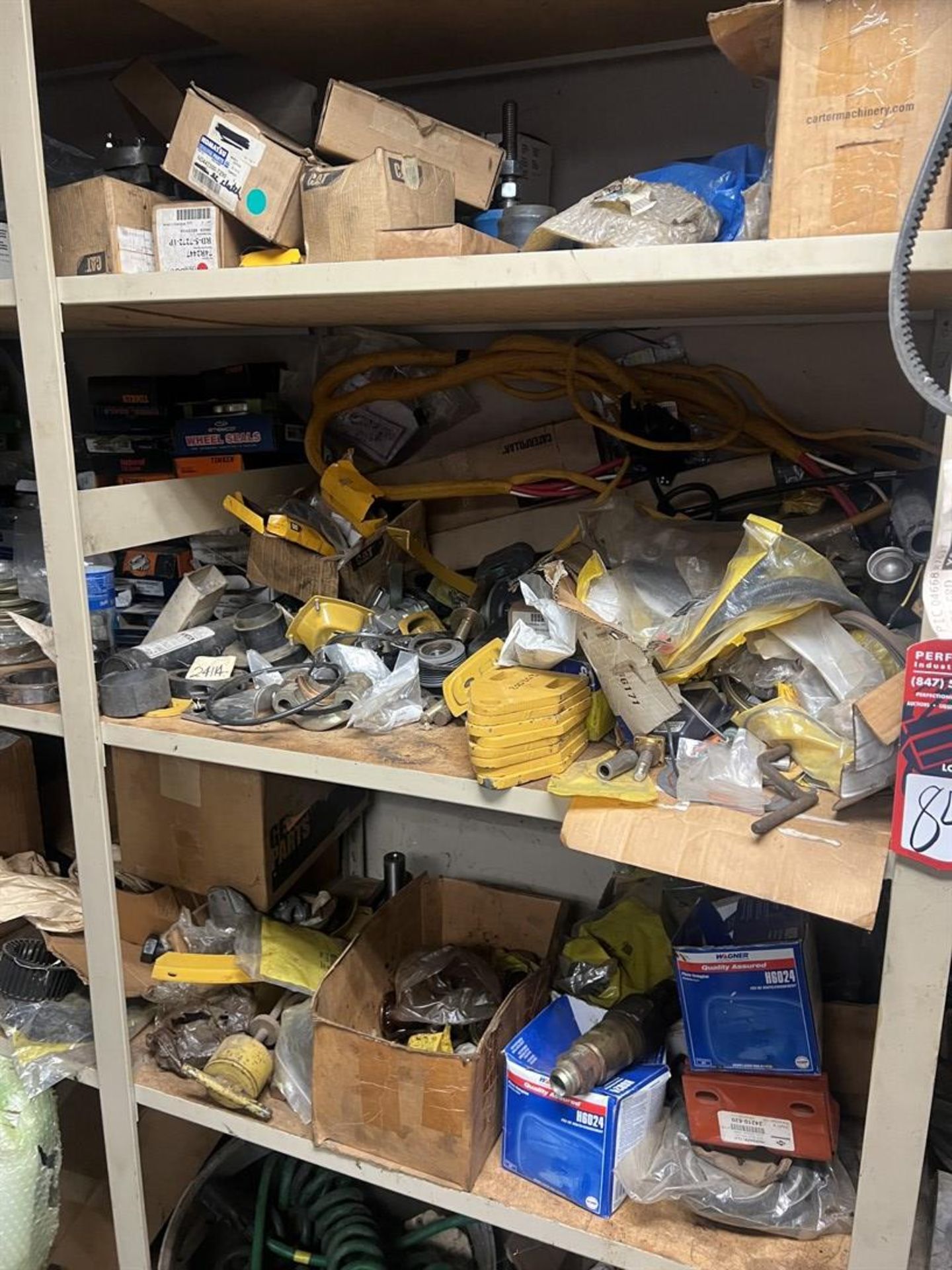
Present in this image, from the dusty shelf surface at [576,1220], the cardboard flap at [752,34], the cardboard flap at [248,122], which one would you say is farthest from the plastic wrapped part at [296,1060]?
the cardboard flap at [752,34]

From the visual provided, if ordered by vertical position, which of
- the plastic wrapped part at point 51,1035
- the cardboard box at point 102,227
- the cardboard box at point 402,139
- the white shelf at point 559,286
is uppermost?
the cardboard box at point 402,139

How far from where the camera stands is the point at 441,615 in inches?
46.0

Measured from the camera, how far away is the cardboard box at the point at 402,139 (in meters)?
0.84

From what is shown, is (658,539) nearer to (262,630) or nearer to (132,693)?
(262,630)

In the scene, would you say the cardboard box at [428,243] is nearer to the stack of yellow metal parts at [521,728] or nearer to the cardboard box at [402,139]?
the cardboard box at [402,139]

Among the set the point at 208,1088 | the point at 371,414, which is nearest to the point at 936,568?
the point at 371,414

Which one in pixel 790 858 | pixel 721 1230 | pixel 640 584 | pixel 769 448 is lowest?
pixel 721 1230

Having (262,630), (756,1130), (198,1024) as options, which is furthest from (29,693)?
(756,1130)

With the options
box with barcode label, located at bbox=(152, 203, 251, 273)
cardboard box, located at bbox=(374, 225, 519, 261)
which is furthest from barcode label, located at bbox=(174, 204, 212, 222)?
cardboard box, located at bbox=(374, 225, 519, 261)

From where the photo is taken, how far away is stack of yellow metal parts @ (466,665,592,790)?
815 mm

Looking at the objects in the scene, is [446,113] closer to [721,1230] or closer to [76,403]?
[76,403]

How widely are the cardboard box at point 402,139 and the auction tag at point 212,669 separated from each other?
554 millimetres

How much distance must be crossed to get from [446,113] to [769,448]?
0.67 m

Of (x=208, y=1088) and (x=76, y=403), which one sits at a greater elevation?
(x=76, y=403)
